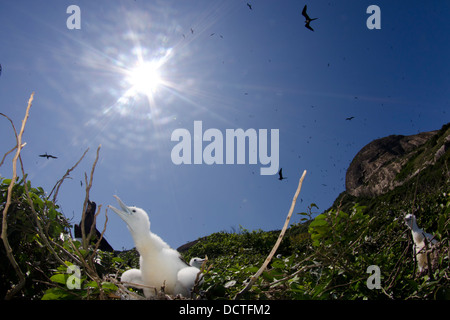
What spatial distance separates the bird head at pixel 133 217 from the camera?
226cm

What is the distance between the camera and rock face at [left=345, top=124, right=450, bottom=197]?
115ft

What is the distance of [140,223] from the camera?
2342mm

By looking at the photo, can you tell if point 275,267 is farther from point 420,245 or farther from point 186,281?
point 420,245

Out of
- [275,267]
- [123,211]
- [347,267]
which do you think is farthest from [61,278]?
[347,267]

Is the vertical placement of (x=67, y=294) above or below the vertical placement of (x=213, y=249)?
above

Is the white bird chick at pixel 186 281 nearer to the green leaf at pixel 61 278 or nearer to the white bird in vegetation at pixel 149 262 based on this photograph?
the white bird in vegetation at pixel 149 262

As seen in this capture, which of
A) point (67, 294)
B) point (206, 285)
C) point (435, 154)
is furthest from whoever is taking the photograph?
point (435, 154)

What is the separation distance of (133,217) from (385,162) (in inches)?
1854

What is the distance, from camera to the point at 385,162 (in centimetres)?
4347

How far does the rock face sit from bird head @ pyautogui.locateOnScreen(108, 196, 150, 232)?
35.3 metres
